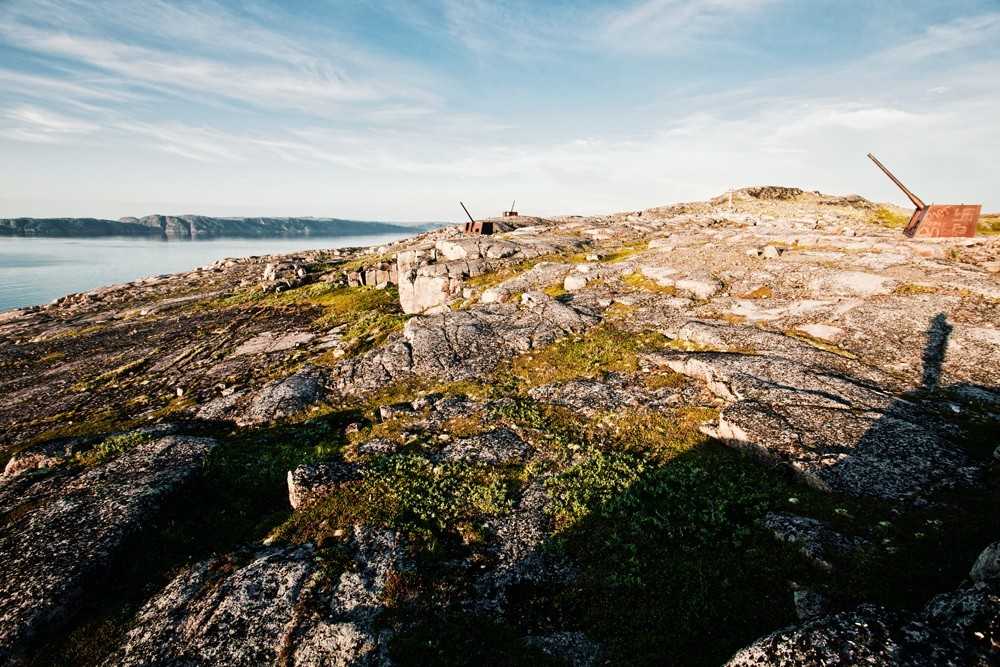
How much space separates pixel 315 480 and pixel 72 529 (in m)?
7.17

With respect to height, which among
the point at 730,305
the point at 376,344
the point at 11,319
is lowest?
the point at 11,319

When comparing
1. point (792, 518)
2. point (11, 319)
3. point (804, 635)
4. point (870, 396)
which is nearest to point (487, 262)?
point (870, 396)

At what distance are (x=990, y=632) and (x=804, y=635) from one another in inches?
92.4

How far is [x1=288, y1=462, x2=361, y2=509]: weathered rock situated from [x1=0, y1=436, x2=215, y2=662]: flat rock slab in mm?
4480

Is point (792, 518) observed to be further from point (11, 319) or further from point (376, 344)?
point (11, 319)

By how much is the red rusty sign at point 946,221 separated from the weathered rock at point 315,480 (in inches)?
1913

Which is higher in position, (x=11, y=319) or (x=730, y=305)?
(x=730, y=305)

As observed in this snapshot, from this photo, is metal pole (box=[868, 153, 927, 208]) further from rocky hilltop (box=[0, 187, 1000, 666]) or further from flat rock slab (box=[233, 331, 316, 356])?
flat rock slab (box=[233, 331, 316, 356])

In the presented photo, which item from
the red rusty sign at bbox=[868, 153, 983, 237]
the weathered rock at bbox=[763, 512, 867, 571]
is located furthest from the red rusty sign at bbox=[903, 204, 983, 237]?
the weathered rock at bbox=[763, 512, 867, 571]

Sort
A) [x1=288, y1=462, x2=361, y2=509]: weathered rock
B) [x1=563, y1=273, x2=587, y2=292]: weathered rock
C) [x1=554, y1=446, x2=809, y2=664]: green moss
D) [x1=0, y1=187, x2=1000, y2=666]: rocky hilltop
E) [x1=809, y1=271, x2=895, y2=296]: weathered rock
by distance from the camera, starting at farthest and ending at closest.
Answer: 1. [x1=563, y1=273, x2=587, y2=292]: weathered rock
2. [x1=809, y1=271, x2=895, y2=296]: weathered rock
3. [x1=288, y1=462, x2=361, y2=509]: weathered rock
4. [x1=0, y1=187, x2=1000, y2=666]: rocky hilltop
5. [x1=554, y1=446, x2=809, y2=664]: green moss

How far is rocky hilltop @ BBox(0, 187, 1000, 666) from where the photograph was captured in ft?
32.3

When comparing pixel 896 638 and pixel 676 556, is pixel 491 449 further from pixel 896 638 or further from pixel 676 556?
pixel 896 638

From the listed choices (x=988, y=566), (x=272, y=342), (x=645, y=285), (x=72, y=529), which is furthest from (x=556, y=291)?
(x=72, y=529)

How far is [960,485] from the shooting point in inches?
490
